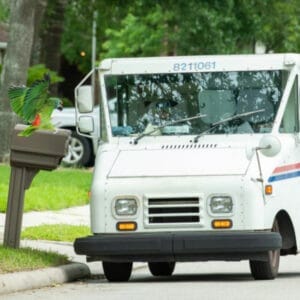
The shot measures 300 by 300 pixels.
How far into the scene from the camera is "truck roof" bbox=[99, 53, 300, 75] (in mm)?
15750

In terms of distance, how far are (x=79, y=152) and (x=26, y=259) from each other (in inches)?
710

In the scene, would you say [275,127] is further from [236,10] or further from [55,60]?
[55,60]

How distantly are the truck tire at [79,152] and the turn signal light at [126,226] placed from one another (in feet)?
58.8

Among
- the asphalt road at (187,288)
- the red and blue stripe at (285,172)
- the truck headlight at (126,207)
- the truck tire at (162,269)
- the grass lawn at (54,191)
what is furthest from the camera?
the grass lawn at (54,191)

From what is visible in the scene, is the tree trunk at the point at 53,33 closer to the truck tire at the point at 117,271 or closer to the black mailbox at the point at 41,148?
the black mailbox at the point at 41,148

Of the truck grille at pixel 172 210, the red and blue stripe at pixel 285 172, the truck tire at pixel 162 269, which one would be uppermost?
the red and blue stripe at pixel 285 172

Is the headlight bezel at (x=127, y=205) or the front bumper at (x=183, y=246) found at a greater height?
the headlight bezel at (x=127, y=205)

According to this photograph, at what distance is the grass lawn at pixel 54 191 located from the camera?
2408 centimetres

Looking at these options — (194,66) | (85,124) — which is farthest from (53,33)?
(85,124)

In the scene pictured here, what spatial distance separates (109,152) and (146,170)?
691 mm

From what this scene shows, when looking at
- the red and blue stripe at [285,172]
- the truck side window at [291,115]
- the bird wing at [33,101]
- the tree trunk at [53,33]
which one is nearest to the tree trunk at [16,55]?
the tree trunk at [53,33]

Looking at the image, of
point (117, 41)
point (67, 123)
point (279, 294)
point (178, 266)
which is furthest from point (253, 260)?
point (117, 41)

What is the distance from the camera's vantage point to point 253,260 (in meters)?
14.8

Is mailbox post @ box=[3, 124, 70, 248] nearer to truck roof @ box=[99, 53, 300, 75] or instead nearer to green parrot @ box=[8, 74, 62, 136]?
green parrot @ box=[8, 74, 62, 136]
